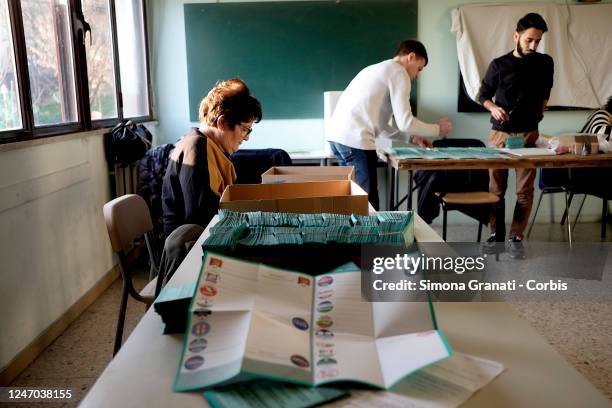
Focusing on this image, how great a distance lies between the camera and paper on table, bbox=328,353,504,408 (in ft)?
2.27

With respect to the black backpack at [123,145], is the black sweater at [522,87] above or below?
above

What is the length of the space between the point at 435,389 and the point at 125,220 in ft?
4.50

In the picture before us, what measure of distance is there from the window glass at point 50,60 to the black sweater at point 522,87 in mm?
2683

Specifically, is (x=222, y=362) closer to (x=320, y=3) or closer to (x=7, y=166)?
(x=7, y=166)

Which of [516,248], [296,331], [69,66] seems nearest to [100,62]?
[69,66]

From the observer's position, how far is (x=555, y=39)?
14.1 feet

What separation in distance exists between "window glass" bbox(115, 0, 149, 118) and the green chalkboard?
1.16ft

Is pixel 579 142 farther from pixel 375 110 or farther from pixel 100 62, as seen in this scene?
pixel 100 62

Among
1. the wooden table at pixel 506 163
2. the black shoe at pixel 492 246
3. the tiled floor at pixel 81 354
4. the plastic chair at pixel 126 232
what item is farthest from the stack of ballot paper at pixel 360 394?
the black shoe at pixel 492 246

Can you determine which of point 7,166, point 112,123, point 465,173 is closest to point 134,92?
point 112,123

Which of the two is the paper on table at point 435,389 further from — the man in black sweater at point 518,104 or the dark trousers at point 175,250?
the man in black sweater at point 518,104

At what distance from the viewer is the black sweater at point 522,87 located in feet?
11.8

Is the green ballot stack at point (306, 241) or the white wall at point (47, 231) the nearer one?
the green ballot stack at point (306, 241)

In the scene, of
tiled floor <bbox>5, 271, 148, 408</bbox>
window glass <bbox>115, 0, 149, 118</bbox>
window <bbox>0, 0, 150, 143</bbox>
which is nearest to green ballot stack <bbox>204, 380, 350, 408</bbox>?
tiled floor <bbox>5, 271, 148, 408</bbox>
